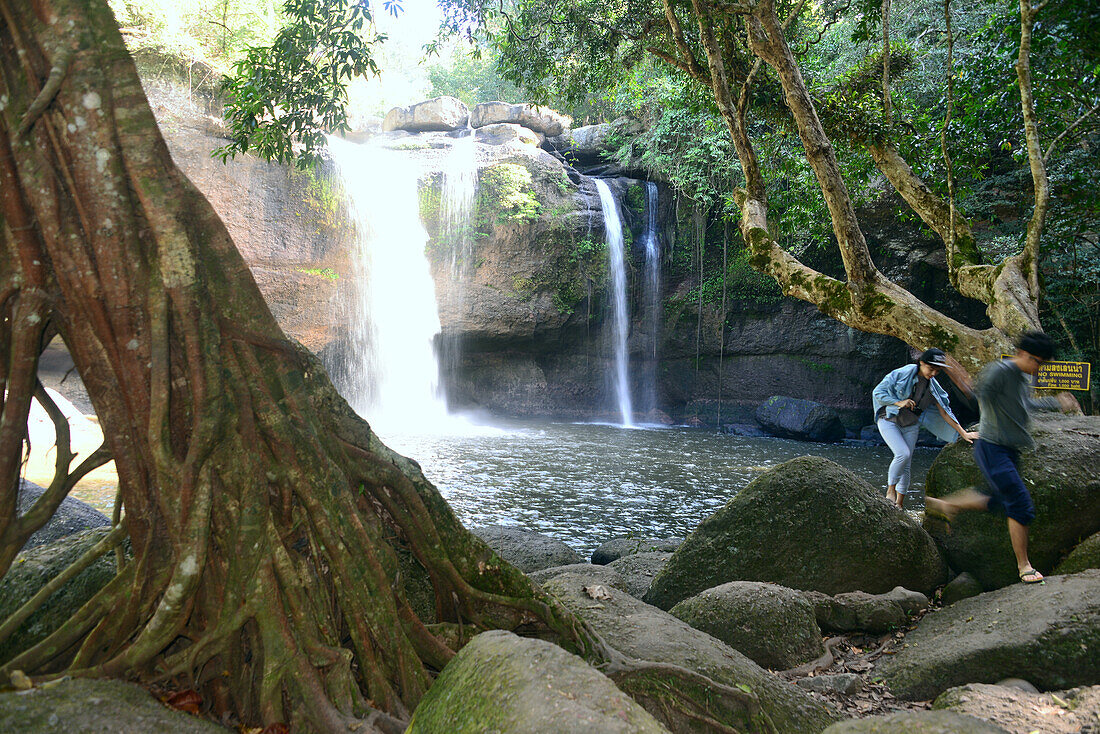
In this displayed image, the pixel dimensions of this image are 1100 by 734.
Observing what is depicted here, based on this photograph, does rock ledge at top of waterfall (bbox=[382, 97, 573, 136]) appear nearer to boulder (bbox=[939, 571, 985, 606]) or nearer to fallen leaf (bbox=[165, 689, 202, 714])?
boulder (bbox=[939, 571, 985, 606])

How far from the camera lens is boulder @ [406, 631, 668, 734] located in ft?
6.04

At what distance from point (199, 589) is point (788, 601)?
130 inches

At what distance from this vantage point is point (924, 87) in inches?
512

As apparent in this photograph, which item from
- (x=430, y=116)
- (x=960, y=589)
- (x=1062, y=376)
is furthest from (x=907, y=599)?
(x=430, y=116)

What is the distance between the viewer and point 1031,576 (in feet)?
13.4

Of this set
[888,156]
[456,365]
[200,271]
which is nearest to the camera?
[200,271]

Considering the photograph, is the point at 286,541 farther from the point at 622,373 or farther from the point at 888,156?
the point at 622,373

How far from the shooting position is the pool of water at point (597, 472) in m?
8.28

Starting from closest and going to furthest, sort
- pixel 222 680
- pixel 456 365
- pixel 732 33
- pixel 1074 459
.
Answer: pixel 222 680
pixel 1074 459
pixel 732 33
pixel 456 365

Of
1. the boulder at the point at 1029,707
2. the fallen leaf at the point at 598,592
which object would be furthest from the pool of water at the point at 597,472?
the boulder at the point at 1029,707

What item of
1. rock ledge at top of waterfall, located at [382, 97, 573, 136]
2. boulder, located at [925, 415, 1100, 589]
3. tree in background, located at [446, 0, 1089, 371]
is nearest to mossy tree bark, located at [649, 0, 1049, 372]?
tree in background, located at [446, 0, 1089, 371]

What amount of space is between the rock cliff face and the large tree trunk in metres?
15.2

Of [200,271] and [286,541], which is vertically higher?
[200,271]

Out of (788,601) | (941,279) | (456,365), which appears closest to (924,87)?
(941,279)
